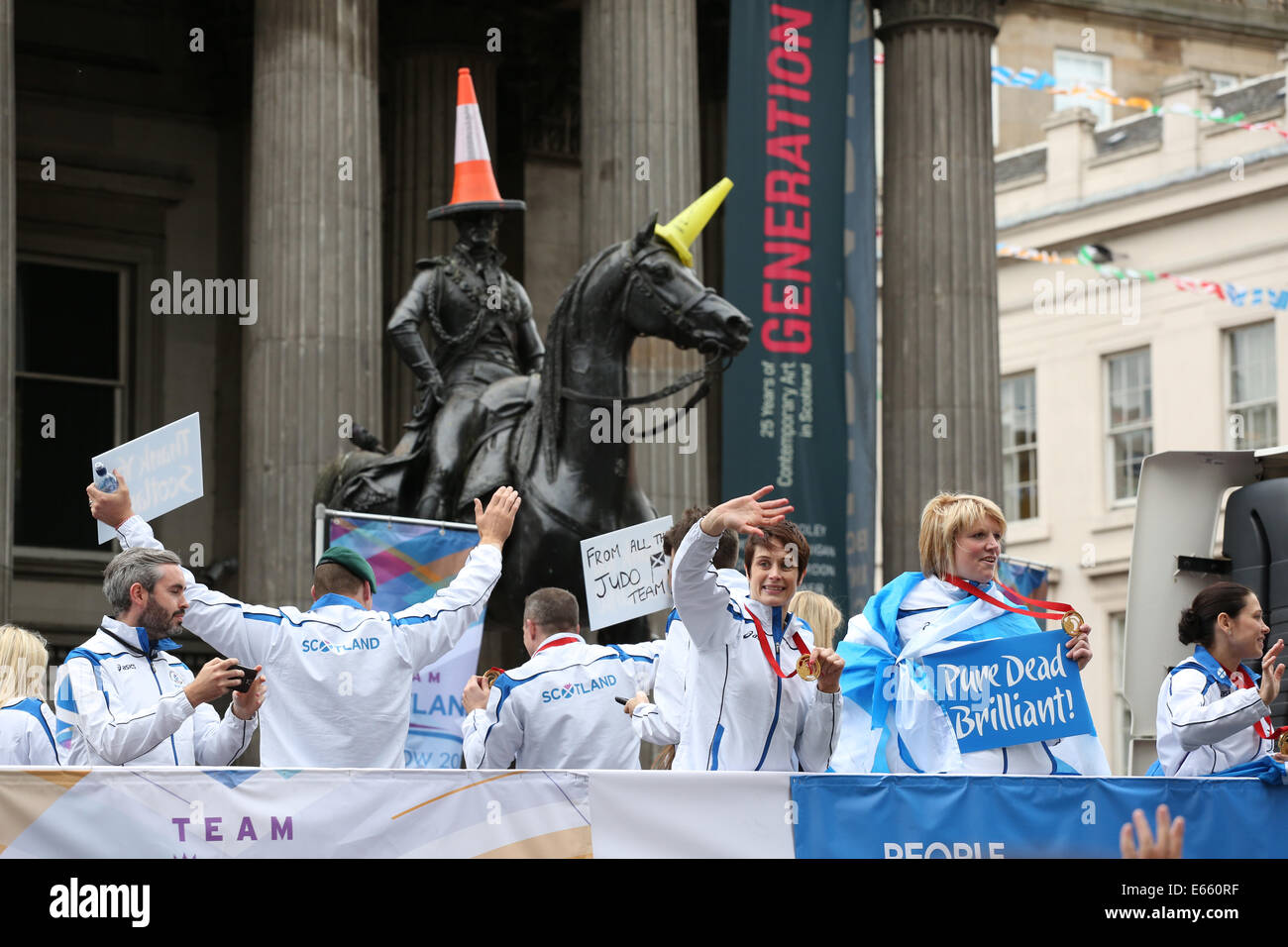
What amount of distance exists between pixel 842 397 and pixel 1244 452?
29.9 ft

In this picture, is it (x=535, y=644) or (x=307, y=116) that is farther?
(x=307, y=116)

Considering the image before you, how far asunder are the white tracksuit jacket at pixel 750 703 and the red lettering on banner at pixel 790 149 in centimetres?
1299

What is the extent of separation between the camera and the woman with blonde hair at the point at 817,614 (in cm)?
839

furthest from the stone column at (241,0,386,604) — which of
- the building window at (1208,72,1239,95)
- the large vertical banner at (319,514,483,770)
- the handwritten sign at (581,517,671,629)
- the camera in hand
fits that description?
the building window at (1208,72,1239,95)

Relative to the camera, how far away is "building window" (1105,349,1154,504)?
3525 centimetres

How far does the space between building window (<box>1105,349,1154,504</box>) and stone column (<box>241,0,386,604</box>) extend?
61.5 feet

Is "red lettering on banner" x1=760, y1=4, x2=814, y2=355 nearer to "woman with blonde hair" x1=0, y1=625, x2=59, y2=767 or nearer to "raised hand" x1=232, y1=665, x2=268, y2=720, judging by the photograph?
"woman with blonde hair" x1=0, y1=625, x2=59, y2=767

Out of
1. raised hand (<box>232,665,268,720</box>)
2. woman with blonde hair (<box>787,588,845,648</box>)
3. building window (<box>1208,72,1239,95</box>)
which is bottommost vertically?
raised hand (<box>232,665,268,720</box>)

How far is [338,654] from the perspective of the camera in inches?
314

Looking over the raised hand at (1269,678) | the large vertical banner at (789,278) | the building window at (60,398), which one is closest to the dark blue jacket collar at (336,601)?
the raised hand at (1269,678)

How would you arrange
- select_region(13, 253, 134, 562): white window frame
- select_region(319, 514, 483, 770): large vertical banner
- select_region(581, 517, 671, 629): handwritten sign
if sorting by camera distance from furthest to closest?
1. select_region(13, 253, 134, 562): white window frame
2. select_region(319, 514, 483, 770): large vertical banner
3. select_region(581, 517, 671, 629): handwritten sign
